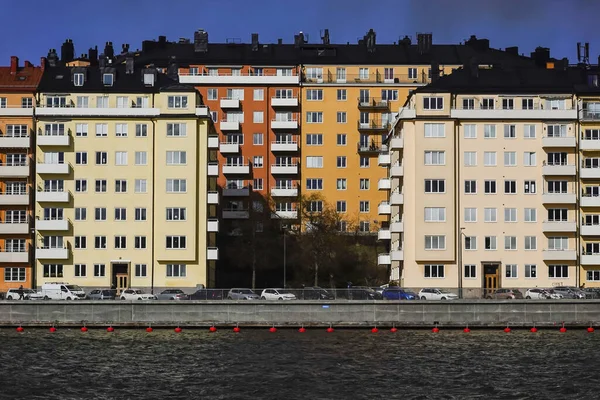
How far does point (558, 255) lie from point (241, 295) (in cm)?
4120

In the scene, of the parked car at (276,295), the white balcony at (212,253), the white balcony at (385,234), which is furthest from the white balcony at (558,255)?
the white balcony at (212,253)

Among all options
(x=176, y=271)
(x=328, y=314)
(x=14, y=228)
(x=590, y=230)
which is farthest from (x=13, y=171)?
(x=590, y=230)

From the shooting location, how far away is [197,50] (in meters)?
164

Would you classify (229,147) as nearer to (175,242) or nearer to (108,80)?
(108,80)

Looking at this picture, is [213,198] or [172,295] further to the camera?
[213,198]

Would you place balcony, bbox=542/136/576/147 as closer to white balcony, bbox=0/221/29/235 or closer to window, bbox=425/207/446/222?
window, bbox=425/207/446/222

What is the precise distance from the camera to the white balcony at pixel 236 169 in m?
156

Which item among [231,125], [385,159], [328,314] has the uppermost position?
[231,125]

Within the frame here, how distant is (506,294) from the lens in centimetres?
10675

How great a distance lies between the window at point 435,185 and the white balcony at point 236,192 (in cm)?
3689

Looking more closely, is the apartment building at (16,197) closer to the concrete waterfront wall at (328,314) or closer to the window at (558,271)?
the concrete waterfront wall at (328,314)

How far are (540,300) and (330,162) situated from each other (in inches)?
2435

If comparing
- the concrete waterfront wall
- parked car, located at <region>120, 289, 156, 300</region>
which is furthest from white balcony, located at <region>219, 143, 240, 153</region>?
the concrete waterfront wall

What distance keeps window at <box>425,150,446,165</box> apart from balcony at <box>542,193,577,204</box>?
12.6 meters
